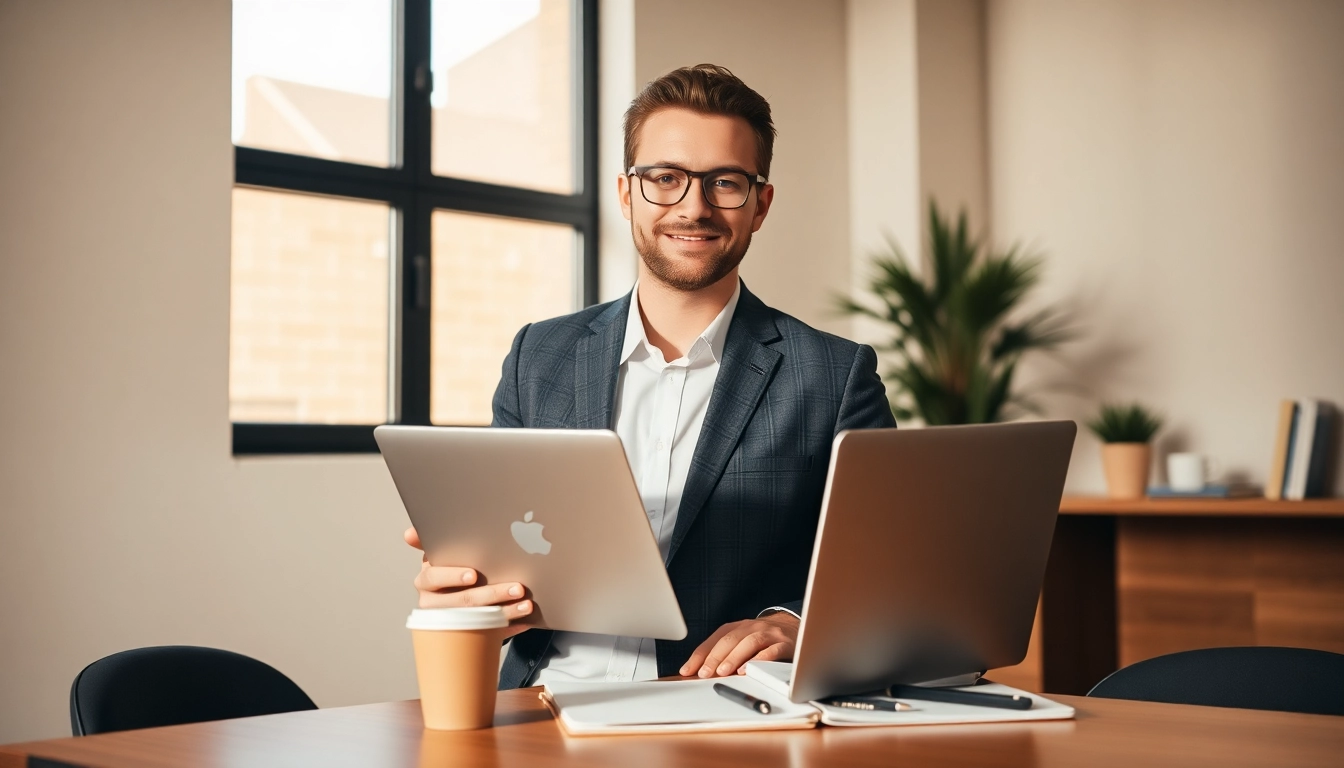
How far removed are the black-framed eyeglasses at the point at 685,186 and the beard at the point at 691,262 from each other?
0.04 meters

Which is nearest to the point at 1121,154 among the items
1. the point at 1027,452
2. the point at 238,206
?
the point at 238,206

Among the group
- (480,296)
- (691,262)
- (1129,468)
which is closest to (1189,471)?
(1129,468)

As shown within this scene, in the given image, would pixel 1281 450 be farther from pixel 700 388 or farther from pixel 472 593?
pixel 472 593

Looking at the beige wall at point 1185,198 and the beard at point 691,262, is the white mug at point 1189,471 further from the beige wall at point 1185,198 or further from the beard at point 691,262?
the beard at point 691,262

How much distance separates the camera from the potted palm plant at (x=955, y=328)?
395 centimetres

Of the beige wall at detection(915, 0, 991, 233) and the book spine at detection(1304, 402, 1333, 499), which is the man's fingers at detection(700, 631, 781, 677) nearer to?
the book spine at detection(1304, 402, 1333, 499)

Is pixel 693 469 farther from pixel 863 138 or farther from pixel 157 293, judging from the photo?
pixel 863 138

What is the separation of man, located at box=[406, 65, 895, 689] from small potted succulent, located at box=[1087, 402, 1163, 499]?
2.29 meters

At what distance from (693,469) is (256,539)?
5.53 feet

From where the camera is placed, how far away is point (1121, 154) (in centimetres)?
425

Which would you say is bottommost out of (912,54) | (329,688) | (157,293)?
(329,688)

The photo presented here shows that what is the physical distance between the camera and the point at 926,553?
1.12m

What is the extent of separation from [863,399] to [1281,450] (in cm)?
232

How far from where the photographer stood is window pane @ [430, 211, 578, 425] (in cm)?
361
